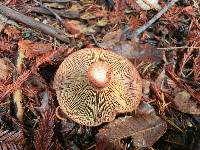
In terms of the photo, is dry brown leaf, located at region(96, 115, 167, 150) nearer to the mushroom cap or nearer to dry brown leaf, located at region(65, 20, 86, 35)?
the mushroom cap

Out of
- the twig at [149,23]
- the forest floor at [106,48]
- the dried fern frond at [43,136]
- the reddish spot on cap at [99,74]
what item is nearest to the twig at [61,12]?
the forest floor at [106,48]

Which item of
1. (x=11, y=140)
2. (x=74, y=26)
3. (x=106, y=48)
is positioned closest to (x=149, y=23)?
(x=106, y=48)

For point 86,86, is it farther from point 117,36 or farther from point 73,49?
point 117,36

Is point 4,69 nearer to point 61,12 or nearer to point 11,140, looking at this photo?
point 11,140

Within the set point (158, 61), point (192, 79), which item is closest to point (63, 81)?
point (158, 61)

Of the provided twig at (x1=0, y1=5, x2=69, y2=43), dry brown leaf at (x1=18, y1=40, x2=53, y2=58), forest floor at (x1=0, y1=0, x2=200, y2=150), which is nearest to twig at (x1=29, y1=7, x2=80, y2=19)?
forest floor at (x1=0, y1=0, x2=200, y2=150)
